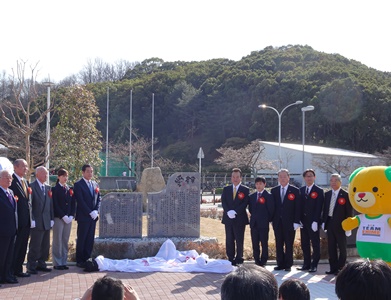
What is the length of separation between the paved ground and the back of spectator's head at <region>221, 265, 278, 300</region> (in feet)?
16.8

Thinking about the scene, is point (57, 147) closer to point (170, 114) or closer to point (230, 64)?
point (170, 114)

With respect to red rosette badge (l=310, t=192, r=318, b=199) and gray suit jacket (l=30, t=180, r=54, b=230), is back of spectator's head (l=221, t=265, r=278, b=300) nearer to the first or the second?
red rosette badge (l=310, t=192, r=318, b=199)

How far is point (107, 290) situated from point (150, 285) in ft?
17.6

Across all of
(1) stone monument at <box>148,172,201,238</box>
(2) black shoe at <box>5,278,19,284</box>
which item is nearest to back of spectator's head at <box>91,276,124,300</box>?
(2) black shoe at <box>5,278,19,284</box>

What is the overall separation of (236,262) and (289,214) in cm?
144

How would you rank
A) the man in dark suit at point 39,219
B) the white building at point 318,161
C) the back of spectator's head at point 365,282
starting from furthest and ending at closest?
the white building at point 318,161 < the man in dark suit at point 39,219 < the back of spectator's head at point 365,282

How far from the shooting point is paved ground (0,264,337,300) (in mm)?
7488

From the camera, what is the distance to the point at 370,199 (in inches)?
290

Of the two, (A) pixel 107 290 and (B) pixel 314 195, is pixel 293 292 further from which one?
(B) pixel 314 195

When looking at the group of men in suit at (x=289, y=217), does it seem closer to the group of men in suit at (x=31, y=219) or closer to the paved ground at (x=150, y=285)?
the paved ground at (x=150, y=285)

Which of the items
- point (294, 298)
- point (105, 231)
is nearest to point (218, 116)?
point (105, 231)

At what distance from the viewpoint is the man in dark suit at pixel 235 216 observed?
32.2ft

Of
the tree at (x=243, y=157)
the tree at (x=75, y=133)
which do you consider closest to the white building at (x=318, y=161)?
the tree at (x=243, y=157)

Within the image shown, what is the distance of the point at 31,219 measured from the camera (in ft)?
28.9
